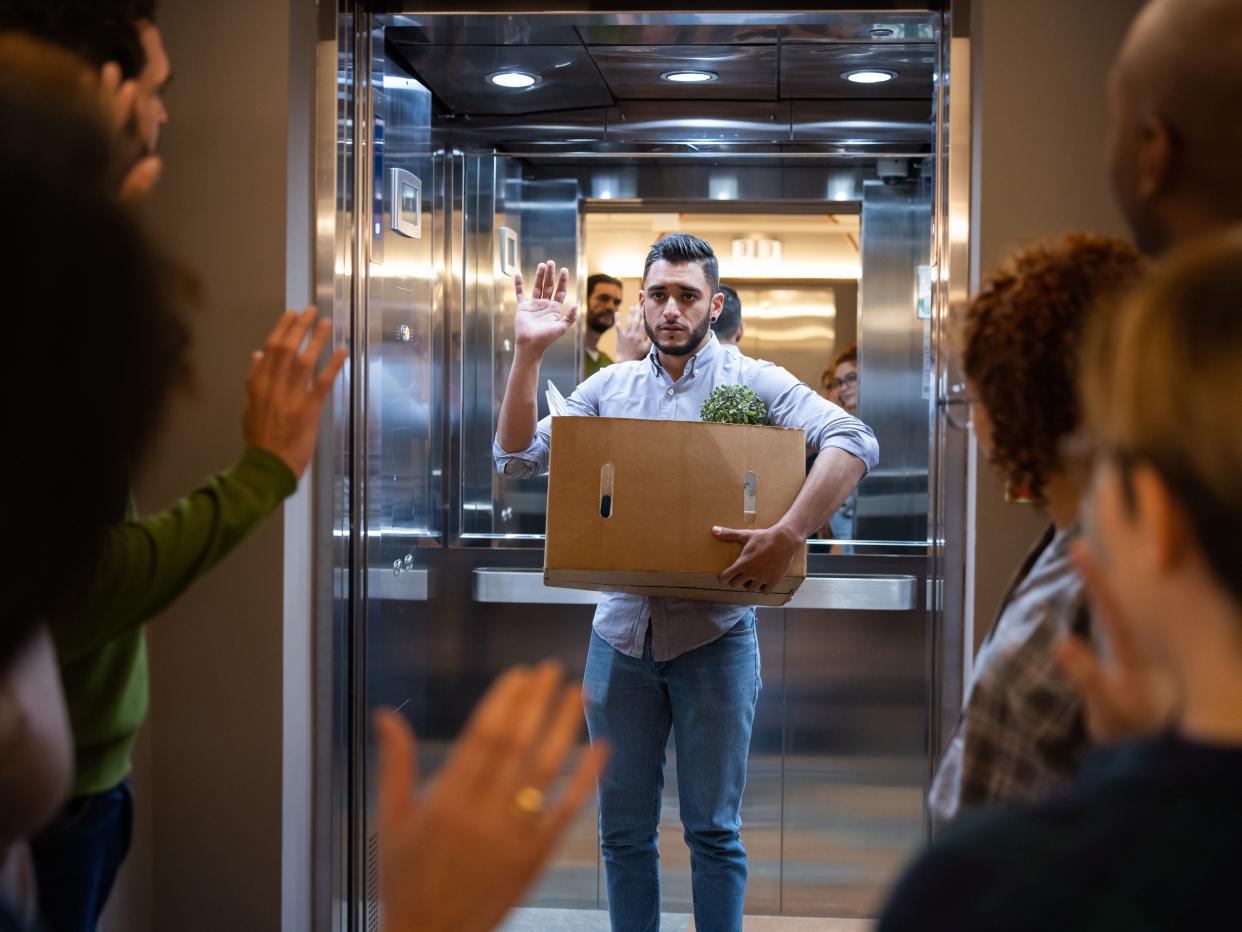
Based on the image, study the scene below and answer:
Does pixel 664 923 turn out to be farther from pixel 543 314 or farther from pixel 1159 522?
pixel 1159 522

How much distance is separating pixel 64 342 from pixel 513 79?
3.45 m

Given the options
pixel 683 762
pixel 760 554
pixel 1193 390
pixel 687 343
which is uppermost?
pixel 687 343

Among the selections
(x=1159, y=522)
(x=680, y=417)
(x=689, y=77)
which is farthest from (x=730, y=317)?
(x=1159, y=522)

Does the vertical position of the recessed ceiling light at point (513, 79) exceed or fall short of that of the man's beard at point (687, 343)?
it exceeds it

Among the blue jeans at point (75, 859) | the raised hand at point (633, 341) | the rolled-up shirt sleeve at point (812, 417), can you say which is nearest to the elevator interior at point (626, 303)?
the rolled-up shirt sleeve at point (812, 417)

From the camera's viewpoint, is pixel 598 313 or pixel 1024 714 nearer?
pixel 1024 714

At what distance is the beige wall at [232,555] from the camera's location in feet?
7.79

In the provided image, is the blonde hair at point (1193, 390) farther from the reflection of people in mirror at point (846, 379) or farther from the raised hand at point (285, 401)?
the reflection of people in mirror at point (846, 379)

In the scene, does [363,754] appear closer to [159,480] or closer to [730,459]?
[159,480]

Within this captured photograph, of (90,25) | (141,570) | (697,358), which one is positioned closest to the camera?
(141,570)

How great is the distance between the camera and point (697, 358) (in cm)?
303

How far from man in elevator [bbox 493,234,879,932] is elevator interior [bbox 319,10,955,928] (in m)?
0.32

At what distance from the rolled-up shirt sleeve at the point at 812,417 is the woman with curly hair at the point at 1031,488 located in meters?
1.27

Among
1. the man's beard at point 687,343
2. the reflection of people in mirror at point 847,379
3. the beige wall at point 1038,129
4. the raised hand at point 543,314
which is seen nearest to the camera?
the beige wall at point 1038,129
